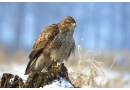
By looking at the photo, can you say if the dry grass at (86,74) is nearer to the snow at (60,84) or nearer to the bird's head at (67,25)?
the bird's head at (67,25)

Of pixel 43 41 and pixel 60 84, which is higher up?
pixel 43 41

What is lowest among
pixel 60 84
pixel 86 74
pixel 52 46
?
pixel 86 74

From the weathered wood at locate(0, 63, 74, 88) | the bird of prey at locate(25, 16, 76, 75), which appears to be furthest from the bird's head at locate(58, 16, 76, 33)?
the weathered wood at locate(0, 63, 74, 88)

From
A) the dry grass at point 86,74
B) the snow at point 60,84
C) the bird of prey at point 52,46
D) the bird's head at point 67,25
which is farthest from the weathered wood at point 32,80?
the dry grass at point 86,74

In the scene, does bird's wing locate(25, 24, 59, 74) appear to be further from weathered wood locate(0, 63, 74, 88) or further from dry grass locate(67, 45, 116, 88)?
weathered wood locate(0, 63, 74, 88)

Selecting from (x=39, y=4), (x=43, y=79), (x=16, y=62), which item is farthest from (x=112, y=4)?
(x=43, y=79)

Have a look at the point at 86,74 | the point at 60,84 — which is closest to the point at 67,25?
the point at 86,74

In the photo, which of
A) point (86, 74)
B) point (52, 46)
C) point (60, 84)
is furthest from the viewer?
point (86, 74)

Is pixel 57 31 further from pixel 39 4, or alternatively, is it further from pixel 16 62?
pixel 39 4

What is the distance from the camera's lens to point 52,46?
322cm

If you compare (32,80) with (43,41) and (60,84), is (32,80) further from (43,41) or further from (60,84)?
(43,41)

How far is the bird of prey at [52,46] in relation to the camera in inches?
127

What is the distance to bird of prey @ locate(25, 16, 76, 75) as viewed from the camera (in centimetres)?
322

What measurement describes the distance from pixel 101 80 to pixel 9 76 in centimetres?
107
